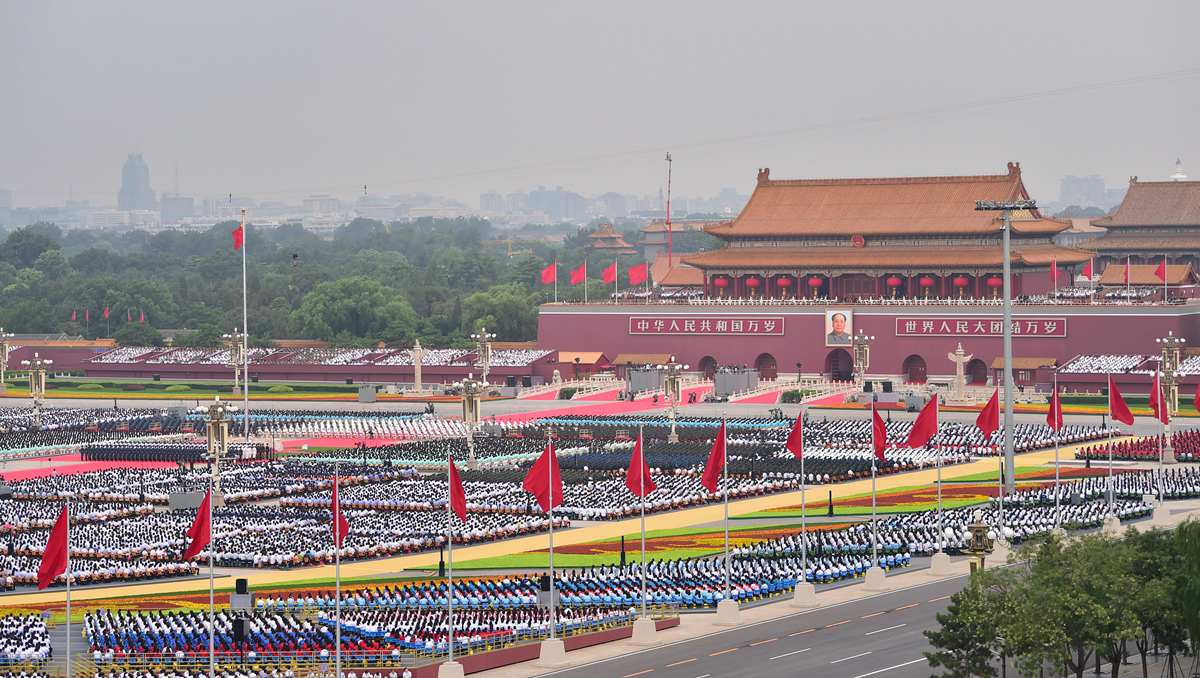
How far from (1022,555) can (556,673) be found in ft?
29.5

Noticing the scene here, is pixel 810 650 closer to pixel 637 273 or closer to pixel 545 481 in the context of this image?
pixel 545 481

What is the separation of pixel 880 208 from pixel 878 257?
4341mm

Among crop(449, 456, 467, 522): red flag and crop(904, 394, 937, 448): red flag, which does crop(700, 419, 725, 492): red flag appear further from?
crop(904, 394, 937, 448): red flag

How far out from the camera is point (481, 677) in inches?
1476

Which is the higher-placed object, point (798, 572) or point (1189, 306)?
point (1189, 306)

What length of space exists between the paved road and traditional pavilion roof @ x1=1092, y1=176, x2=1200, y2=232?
87926 millimetres

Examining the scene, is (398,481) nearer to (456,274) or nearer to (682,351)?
(682,351)

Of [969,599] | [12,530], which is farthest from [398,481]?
[969,599]

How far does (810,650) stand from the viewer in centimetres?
3919

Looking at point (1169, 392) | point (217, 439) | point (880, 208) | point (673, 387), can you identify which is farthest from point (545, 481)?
point (880, 208)

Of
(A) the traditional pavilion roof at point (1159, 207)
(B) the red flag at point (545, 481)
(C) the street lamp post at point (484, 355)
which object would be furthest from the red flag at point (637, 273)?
(B) the red flag at point (545, 481)

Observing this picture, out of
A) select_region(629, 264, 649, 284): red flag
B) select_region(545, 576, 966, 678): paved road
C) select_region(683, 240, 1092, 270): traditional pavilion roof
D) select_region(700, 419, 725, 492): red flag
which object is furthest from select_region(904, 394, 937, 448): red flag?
select_region(629, 264, 649, 284): red flag

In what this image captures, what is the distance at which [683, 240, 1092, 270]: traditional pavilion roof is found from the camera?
348ft

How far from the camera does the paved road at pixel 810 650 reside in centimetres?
3712
